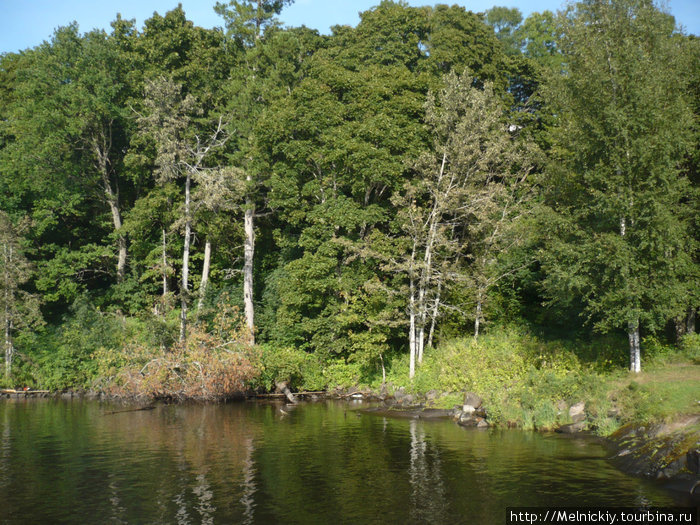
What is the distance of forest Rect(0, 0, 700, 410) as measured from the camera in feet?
88.3

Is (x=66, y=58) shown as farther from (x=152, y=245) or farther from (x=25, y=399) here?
(x=25, y=399)

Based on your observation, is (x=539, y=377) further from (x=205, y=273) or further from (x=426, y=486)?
(x=205, y=273)

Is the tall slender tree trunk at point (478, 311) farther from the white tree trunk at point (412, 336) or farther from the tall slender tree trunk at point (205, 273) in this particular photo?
the tall slender tree trunk at point (205, 273)

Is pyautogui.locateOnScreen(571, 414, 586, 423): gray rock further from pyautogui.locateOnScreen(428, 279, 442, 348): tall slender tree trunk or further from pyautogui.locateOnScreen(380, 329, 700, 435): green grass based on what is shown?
pyautogui.locateOnScreen(428, 279, 442, 348): tall slender tree trunk

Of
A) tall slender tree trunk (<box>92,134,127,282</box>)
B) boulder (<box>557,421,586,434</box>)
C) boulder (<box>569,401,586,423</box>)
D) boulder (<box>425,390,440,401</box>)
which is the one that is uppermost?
tall slender tree trunk (<box>92,134,127,282</box>)

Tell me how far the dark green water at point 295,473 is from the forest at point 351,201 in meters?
7.71

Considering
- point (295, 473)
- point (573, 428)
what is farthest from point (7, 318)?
point (573, 428)

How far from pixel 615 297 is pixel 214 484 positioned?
18853mm

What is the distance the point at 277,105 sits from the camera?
135 feet

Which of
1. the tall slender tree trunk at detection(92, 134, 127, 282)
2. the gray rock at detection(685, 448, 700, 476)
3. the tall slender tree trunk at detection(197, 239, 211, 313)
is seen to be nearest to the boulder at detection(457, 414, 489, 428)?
the gray rock at detection(685, 448, 700, 476)

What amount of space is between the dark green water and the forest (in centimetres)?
771

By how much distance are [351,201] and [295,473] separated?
2314 cm

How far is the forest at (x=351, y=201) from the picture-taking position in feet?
88.3

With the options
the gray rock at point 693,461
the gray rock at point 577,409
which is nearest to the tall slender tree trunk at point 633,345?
the gray rock at point 577,409
